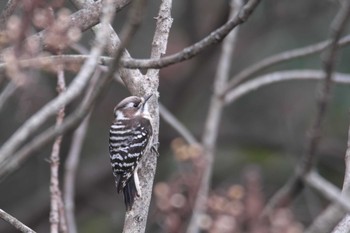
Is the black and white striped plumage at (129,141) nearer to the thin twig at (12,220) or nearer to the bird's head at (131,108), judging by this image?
the bird's head at (131,108)

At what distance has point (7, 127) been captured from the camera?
8.68 meters

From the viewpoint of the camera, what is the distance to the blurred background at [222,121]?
8.44m

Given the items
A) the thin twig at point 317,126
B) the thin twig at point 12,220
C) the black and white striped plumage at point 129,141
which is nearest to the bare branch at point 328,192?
the thin twig at point 317,126

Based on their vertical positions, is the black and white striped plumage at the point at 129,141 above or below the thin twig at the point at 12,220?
above

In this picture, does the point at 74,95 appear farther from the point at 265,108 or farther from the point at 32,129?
the point at 265,108

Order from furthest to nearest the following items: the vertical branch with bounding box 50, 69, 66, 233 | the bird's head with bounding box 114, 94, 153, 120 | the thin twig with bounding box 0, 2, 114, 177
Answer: the bird's head with bounding box 114, 94, 153, 120, the vertical branch with bounding box 50, 69, 66, 233, the thin twig with bounding box 0, 2, 114, 177

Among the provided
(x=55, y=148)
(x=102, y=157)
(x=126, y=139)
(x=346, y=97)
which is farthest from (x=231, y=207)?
(x=102, y=157)

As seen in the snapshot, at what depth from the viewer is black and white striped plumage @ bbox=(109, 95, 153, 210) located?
16.1ft

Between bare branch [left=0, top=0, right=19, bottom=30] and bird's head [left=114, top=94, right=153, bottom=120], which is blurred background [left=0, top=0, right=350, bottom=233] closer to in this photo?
bird's head [left=114, top=94, right=153, bottom=120]

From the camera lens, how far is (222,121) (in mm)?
9234

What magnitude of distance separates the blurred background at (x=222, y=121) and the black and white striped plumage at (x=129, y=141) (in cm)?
267

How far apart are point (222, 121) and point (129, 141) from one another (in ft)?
13.1

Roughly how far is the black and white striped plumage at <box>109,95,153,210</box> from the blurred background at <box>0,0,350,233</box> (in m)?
2.67

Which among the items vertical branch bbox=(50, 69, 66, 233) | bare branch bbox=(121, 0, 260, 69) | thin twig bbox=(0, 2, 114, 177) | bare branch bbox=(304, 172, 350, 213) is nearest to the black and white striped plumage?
vertical branch bbox=(50, 69, 66, 233)
